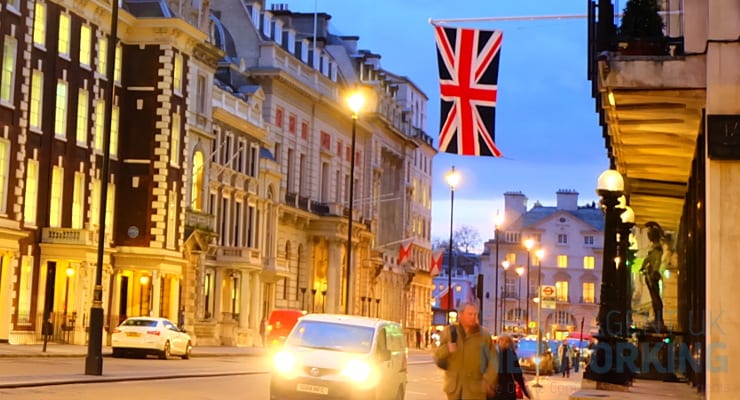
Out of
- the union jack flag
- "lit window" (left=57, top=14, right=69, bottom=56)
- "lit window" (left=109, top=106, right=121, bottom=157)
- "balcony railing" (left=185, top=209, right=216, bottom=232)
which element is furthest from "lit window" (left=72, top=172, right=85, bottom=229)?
the union jack flag

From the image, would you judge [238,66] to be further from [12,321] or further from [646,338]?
[646,338]

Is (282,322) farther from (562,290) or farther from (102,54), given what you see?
(562,290)

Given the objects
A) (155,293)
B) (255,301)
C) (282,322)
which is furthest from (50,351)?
(255,301)

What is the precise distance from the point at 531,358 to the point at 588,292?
88572 mm

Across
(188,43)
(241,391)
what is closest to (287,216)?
(188,43)

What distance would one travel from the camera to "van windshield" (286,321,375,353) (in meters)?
22.9

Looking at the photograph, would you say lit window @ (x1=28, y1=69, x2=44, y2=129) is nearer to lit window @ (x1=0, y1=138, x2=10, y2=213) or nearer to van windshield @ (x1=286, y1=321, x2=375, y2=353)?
lit window @ (x1=0, y1=138, x2=10, y2=213)

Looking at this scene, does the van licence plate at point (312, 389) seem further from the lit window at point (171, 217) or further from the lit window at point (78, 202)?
the lit window at point (171, 217)

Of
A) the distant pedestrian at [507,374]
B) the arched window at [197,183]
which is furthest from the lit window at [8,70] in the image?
the distant pedestrian at [507,374]

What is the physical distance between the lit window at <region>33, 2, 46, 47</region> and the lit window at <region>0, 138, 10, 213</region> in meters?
4.78

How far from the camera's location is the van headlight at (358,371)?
72.1 feet

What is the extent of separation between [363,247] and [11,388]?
Answer: 73059 millimetres

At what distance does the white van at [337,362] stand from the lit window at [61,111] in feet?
104

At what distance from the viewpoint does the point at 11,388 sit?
79.0ft
